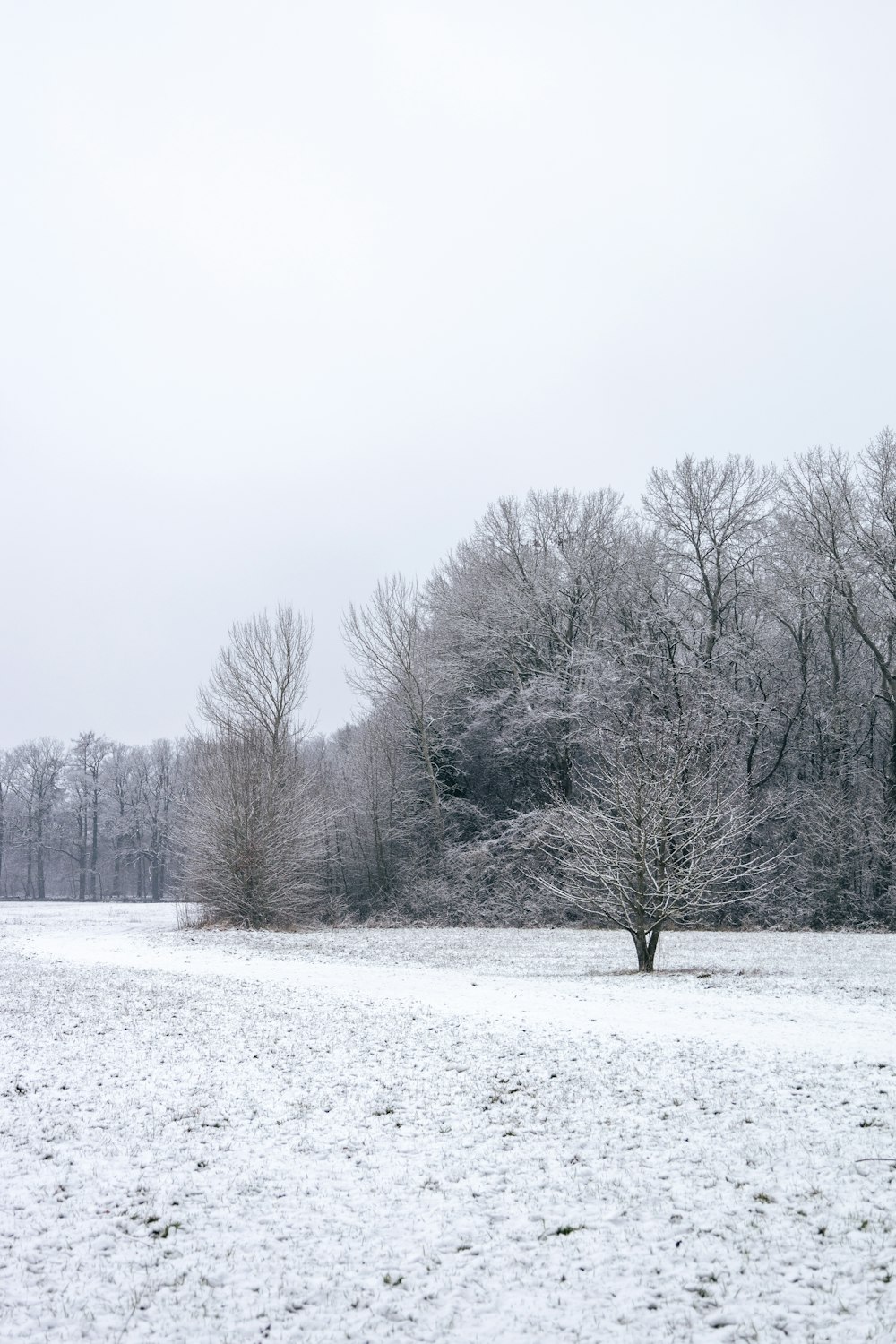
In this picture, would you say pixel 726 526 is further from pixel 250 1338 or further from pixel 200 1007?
pixel 250 1338

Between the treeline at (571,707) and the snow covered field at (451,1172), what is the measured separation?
17.8m

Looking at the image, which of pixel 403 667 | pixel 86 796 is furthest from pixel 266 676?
pixel 86 796

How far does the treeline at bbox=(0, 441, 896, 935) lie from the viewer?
32156 millimetres

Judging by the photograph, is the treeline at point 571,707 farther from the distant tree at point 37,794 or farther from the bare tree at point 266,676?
the distant tree at point 37,794

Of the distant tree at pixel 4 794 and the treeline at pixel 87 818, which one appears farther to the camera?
the distant tree at pixel 4 794

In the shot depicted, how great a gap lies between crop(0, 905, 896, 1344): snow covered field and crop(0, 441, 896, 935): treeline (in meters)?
17.8

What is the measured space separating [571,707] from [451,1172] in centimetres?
3024

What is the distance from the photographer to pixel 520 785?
1554 inches

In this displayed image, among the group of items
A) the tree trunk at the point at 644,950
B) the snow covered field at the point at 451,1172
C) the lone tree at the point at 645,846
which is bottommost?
the tree trunk at the point at 644,950

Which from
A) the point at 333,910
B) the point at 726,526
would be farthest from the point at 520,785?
the point at 726,526

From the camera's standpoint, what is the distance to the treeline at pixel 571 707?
32.2 metres

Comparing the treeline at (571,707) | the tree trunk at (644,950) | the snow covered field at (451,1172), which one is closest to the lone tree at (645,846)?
the tree trunk at (644,950)

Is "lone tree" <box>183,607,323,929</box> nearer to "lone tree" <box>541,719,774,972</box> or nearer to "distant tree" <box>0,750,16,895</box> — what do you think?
"lone tree" <box>541,719,774,972</box>

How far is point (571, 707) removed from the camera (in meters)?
36.2
